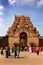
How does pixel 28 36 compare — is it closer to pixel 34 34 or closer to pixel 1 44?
pixel 34 34

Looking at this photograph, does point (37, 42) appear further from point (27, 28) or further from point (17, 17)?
point (17, 17)

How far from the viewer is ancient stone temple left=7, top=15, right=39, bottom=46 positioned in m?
62.6

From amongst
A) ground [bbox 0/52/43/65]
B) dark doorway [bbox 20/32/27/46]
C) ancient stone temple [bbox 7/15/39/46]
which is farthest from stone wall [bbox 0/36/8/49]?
ground [bbox 0/52/43/65]

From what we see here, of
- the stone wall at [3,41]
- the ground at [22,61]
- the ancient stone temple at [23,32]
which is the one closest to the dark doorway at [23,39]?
the ancient stone temple at [23,32]

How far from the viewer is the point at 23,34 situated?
66.4 m

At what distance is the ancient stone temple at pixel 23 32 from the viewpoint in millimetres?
62581

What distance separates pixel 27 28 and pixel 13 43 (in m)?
5.28

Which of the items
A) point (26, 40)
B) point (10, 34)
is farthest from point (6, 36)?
point (26, 40)

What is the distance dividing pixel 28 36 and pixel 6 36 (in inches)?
224

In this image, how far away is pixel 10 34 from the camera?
63250mm

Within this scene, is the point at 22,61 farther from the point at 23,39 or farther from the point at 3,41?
the point at 23,39

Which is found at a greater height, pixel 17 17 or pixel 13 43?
pixel 17 17

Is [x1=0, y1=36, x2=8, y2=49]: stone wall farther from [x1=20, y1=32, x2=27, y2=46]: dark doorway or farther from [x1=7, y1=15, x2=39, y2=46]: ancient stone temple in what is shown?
[x1=20, y1=32, x2=27, y2=46]: dark doorway

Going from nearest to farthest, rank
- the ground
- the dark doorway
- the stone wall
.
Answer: the ground → the stone wall → the dark doorway
